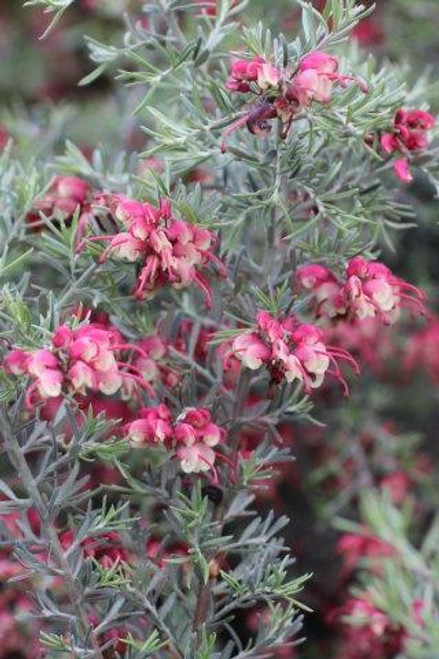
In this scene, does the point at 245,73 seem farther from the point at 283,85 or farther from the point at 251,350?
the point at 251,350

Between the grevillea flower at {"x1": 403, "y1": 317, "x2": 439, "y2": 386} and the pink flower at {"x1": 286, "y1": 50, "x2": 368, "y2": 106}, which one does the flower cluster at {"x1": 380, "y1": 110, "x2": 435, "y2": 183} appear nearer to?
the pink flower at {"x1": 286, "y1": 50, "x2": 368, "y2": 106}

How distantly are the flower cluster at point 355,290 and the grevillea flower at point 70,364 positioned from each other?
8.8 inches

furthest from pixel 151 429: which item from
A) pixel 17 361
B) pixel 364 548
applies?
pixel 364 548

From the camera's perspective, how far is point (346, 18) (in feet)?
3.25

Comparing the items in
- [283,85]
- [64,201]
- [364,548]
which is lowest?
[364,548]

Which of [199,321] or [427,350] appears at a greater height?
[199,321]

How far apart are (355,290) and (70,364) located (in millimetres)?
273

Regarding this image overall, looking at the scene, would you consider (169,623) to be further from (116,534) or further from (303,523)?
(303,523)

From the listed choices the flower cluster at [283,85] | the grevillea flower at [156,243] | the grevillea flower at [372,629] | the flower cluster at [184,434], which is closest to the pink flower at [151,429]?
the flower cluster at [184,434]

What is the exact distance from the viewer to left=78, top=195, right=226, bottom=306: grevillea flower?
95 centimetres

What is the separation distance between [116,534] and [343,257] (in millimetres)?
350

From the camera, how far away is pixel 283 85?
37.1 inches

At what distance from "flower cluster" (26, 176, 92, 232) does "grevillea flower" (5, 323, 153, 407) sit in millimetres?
282

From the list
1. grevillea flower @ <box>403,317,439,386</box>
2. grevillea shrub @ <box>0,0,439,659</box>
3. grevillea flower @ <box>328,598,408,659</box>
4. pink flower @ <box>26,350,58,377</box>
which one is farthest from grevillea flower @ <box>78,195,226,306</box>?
grevillea flower @ <box>403,317,439,386</box>
